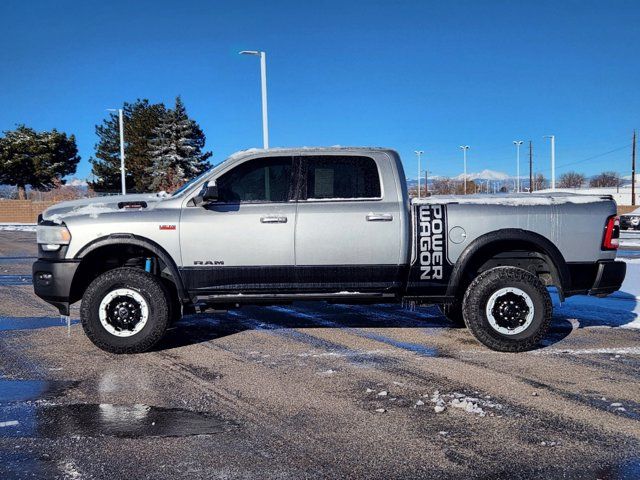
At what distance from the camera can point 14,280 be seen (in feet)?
35.7

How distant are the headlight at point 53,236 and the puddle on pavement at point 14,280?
5.57 m

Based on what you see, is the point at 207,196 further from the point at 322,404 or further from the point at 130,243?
the point at 322,404

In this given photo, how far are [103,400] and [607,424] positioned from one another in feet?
11.6

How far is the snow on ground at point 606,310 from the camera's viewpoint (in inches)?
263

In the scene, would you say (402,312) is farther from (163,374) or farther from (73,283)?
(73,283)

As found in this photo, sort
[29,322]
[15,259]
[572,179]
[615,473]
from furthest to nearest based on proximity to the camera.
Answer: [572,179]
[15,259]
[29,322]
[615,473]

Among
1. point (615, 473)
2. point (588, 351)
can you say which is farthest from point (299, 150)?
point (615, 473)

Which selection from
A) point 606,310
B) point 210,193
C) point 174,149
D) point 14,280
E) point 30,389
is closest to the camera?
point 30,389

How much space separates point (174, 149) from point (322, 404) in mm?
43764

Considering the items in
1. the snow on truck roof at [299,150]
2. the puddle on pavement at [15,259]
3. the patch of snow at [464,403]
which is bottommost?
the patch of snow at [464,403]

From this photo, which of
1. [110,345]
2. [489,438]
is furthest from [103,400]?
[489,438]

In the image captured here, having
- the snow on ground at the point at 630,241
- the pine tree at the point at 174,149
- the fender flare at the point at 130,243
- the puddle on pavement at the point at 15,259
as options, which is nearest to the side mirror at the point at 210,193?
the fender flare at the point at 130,243

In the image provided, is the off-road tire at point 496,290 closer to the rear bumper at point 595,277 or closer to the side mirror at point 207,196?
the rear bumper at point 595,277

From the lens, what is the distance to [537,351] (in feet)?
17.8
